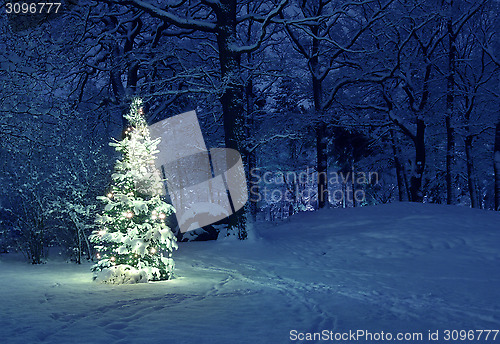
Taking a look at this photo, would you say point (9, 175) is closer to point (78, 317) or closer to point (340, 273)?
point (78, 317)

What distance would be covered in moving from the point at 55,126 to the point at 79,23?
5.75m

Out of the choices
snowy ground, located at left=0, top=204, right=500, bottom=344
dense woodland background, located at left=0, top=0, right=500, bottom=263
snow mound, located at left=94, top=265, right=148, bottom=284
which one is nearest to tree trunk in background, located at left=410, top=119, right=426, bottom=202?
dense woodland background, located at left=0, top=0, right=500, bottom=263

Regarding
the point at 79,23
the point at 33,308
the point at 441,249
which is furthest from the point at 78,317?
the point at 79,23

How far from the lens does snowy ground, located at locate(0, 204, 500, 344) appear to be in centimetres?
471

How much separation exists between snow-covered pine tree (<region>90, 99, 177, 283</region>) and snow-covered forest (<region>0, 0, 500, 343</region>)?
32mm

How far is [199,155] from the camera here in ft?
91.4

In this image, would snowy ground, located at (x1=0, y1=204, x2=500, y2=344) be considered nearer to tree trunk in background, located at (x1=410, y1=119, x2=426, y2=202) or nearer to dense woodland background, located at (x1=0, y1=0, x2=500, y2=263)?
dense woodland background, located at (x1=0, y1=0, x2=500, y2=263)

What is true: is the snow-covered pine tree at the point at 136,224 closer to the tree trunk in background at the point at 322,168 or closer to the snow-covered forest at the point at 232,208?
the snow-covered forest at the point at 232,208

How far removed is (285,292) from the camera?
6.79 m

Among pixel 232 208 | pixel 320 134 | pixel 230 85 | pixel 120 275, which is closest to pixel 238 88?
pixel 230 85

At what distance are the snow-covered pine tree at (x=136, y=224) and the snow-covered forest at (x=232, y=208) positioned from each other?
0.03 meters

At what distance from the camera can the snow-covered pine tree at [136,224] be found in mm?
7633

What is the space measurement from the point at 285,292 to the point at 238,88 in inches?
368

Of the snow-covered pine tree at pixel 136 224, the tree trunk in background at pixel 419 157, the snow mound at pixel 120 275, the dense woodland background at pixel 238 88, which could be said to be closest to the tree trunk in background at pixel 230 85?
the dense woodland background at pixel 238 88
